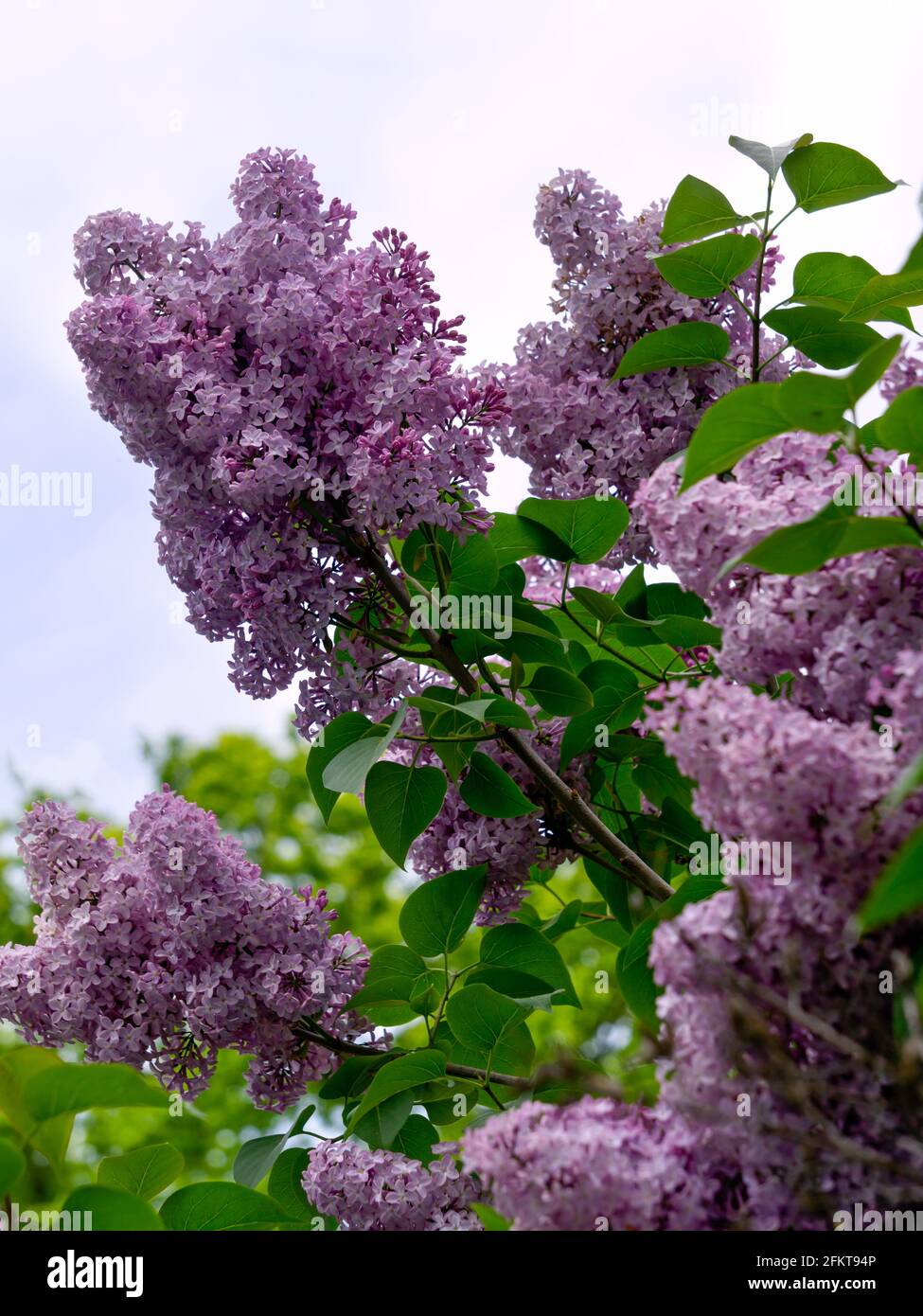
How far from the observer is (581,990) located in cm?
1262

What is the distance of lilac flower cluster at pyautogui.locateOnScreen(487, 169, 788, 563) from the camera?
84.6 inches

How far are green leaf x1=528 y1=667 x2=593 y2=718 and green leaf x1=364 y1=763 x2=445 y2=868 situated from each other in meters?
0.19

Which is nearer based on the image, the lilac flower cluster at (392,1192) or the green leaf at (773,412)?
the green leaf at (773,412)

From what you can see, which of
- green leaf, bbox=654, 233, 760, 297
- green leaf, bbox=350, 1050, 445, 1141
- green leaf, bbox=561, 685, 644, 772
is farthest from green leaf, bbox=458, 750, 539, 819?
green leaf, bbox=654, 233, 760, 297

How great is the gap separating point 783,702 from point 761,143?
1.21m

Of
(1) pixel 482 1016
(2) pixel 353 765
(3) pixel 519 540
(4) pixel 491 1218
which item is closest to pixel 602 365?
(3) pixel 519 540

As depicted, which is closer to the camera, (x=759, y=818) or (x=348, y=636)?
(x=759, y=818)

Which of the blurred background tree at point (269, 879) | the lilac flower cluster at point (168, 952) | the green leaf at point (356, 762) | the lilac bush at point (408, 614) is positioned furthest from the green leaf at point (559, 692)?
the blurred background tree at point (269, 879)

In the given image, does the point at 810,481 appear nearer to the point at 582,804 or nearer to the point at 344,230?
the point at 582,804

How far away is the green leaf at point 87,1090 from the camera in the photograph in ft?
3.79

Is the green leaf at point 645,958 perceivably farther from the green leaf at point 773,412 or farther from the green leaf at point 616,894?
the green leaf at point 773,412

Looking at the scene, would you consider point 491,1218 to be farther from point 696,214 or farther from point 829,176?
point 829,176

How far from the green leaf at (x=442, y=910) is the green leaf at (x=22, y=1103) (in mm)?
802
